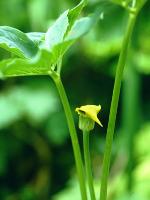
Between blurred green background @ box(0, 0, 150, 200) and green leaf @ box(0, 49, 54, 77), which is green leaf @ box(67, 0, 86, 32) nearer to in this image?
green leaf @ box(0, 49, 54, 77)

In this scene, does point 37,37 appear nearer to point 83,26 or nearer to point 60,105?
point 83,26

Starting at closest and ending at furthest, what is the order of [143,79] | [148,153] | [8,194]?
1. [148,153]
2. [8,194]
3. [143,79]

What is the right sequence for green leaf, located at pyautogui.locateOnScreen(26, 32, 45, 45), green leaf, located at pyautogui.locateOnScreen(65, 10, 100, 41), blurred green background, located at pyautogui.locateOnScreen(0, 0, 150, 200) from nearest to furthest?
green leaf, located at pyautogui.locateOnScreen(65, 10, 100, 41), green leaf, located at pyautogui.locateOnScreen(26, 32, 45, 45), blurred green background, located at pyautogui.locateOnScreen(0, 0, 150, 200)

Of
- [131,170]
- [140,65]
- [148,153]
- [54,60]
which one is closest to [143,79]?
[140,65]

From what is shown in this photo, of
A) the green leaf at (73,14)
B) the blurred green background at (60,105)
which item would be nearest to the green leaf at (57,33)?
the green leaf at (73,14)

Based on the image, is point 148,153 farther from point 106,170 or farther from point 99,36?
point 106,170

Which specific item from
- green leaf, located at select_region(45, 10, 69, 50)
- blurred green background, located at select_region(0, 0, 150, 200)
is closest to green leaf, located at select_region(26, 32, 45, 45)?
green leaf, located at select_region(45, 10, 69, 50)

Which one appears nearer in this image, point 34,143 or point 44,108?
point 44,108

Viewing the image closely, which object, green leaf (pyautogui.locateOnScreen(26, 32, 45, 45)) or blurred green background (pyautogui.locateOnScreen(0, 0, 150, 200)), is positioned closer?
green leaf (pyautogui.locateOnScreen(26, 32, 45, 45))
